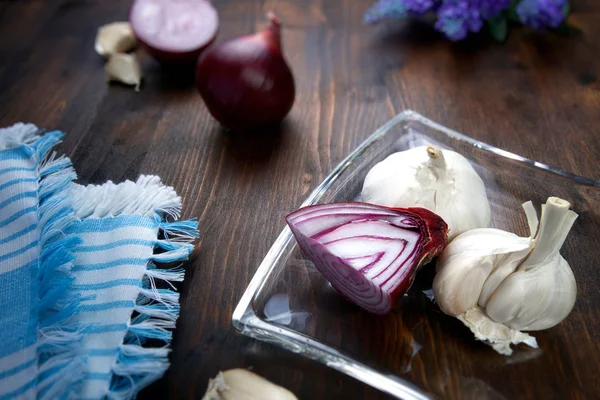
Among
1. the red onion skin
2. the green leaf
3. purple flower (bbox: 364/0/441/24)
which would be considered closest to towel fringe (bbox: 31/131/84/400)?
the red onion skin

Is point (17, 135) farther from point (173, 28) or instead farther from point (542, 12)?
point (542, 12)

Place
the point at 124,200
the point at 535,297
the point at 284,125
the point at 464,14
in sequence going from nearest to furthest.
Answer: the point at 535,297, the point at 124,200, the point at 284,125, the point at 464,14

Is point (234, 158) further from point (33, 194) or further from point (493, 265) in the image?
point (493, 265)

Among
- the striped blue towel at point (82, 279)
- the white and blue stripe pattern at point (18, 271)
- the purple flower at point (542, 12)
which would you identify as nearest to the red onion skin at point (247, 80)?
the striped blue towel at point (82, 279)

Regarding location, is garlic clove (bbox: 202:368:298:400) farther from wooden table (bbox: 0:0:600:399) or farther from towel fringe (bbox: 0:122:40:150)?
towel fringe (bbox: 0:122:40:150)

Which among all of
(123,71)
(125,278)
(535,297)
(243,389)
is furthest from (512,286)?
(123,71)

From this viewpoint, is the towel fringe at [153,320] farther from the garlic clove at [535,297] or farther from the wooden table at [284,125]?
the garlic clove at [535,297]
